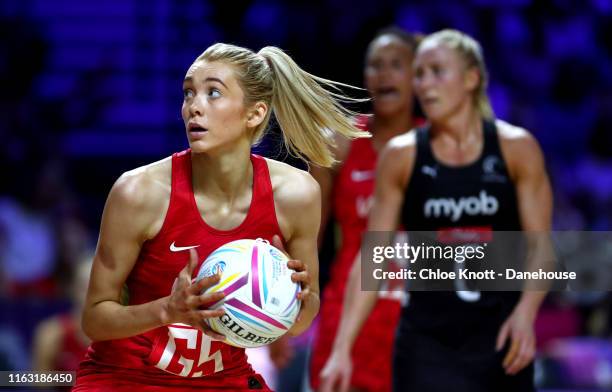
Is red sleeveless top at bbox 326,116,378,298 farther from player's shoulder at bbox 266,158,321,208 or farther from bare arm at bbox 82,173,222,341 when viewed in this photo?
bare arm at bbox 82,173,222,341

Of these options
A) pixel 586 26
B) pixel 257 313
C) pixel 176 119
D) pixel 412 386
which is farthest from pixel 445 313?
pixel 586 26

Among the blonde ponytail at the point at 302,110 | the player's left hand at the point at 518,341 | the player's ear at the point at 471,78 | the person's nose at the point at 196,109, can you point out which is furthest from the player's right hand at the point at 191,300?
the player's ear at the point at 471,78

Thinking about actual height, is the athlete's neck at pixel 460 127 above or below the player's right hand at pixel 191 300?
above

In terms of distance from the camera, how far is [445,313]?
4.31 m

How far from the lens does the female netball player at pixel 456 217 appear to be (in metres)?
4.25

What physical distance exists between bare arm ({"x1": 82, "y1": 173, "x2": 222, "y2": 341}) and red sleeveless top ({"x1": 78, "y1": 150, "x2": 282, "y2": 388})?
6cm

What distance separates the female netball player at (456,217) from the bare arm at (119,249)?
135 cm

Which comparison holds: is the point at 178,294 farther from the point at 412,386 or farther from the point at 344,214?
the point at 344,214

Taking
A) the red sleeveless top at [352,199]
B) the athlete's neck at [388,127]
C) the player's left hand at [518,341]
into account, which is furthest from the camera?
the athlete's neck at [388,127]

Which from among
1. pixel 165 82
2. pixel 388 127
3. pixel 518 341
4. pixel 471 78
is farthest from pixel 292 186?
pixel 165 82

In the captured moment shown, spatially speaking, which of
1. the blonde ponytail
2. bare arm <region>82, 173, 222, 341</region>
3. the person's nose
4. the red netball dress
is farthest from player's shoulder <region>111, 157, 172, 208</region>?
the red netball dress

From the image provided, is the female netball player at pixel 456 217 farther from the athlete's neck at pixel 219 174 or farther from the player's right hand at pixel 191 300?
the player's right hand at pixel 191 300

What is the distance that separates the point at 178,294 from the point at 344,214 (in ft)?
8.21

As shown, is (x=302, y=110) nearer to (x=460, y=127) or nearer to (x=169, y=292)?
(x=169, y=292)
